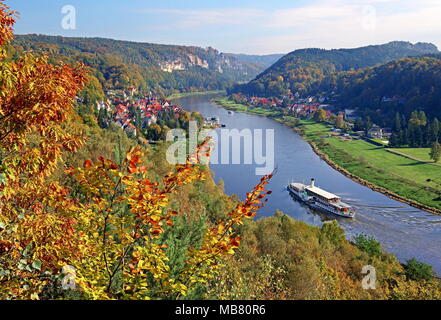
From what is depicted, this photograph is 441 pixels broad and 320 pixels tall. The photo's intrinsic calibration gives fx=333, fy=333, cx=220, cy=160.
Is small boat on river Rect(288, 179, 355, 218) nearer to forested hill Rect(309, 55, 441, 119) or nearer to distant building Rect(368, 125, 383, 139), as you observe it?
distant building Rect(368, 125, 383, 139)

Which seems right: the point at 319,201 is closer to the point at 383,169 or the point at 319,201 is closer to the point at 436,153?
the point at 383,169

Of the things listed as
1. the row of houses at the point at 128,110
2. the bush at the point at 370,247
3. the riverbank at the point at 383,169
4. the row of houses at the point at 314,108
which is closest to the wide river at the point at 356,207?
the riverbank at the point at 383,169

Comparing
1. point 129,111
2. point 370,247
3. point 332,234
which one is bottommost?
point 370,247

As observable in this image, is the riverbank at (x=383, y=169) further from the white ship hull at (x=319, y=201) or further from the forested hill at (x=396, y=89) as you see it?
the forested hill at (x=396, y=89)

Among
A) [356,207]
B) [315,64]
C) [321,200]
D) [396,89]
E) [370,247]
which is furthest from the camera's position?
[315,64]

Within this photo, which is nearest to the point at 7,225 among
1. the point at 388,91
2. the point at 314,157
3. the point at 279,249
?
the point at 279,249

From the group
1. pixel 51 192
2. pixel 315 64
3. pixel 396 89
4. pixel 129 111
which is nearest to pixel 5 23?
pixel 51 192
